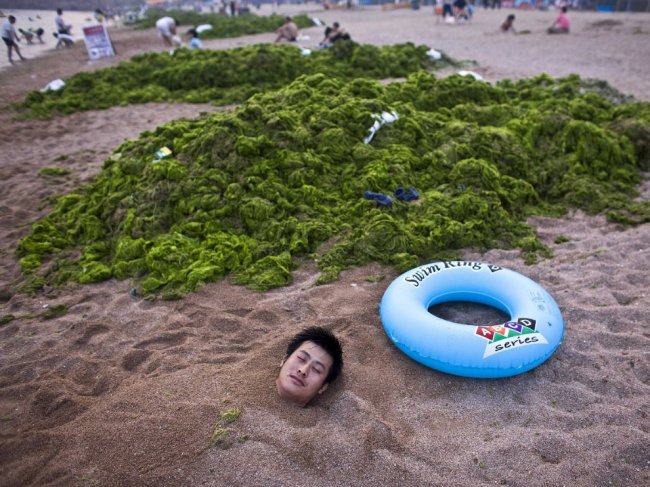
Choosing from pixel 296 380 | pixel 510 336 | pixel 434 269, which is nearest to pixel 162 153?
pixel 434 269

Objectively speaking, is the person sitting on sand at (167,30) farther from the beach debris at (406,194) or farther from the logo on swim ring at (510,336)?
the logo on swim ring at (510,336)

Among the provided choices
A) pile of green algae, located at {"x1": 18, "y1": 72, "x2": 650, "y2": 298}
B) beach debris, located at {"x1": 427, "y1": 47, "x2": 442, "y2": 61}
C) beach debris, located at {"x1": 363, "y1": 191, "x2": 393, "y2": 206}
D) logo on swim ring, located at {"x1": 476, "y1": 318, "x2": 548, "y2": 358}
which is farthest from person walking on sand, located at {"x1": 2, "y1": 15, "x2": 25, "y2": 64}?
logo on swim ring, located at {"x1": 476, "y1": 318, "x2": 548, "y2": 358}

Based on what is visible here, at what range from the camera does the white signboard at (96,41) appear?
47.3 ft

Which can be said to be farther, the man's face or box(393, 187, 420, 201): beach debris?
box(393, 187, 420, 201): beach debris

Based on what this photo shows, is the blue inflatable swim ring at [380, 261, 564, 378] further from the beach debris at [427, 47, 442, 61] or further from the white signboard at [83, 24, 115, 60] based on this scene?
the white signboard at [83, 24, 115, 60]

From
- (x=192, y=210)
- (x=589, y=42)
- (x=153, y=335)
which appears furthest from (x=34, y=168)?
(x=589, y=42)

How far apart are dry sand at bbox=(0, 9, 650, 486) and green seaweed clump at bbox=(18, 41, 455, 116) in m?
6.37

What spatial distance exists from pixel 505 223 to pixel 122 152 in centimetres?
507

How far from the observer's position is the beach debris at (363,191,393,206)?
495 centimetres

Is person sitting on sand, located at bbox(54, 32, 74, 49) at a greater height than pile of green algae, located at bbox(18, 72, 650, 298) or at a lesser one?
greater

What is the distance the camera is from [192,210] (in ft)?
16.2

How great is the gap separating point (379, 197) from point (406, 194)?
376mm

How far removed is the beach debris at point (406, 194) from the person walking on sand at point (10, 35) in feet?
26.2

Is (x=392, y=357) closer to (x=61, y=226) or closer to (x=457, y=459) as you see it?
(x=457, y=459)
